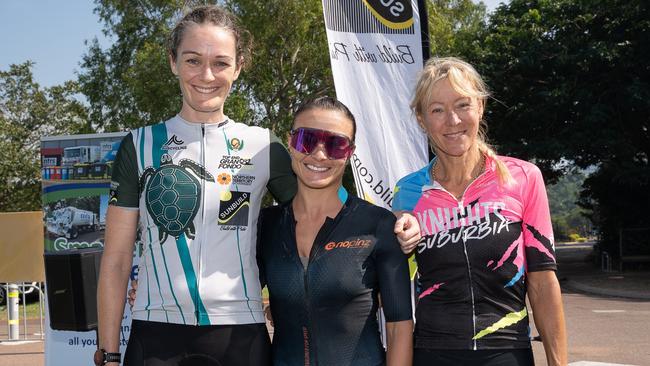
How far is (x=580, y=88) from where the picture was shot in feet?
79.6

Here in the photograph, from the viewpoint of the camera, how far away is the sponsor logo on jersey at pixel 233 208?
303 cm

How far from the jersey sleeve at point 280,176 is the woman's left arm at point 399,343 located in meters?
0.73

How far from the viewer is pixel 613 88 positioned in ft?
78.7

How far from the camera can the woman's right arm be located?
9.70 feet

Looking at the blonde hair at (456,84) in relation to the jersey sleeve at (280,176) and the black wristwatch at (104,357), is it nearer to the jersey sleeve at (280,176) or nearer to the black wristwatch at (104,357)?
the jersey sleeve at (280,176)

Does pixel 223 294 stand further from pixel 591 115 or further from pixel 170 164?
pixel 591 115

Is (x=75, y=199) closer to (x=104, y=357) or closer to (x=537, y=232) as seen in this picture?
(x=104, y=357)

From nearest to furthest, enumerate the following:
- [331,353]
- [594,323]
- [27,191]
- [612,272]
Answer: [331,353], [594,323], [612,272], [27,191]

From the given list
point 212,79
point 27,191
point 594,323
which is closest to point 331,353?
point 212,79

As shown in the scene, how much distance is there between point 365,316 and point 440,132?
0.85 meters

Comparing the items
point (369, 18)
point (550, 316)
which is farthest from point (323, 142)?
point (369, 18)

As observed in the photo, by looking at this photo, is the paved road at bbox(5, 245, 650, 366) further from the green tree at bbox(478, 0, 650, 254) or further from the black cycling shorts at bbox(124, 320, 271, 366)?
the green tree at bbox(478, 0, 650, 254)

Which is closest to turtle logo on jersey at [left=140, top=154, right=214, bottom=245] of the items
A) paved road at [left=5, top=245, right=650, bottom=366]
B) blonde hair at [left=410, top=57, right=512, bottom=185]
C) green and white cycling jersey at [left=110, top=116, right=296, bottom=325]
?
green and white cycling jersey at [left=110, top=116, right=296, bottom=325]

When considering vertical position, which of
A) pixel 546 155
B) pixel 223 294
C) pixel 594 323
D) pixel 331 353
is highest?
pixel 546 155
